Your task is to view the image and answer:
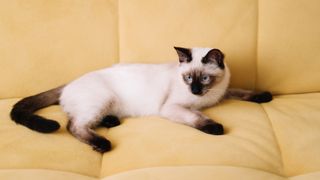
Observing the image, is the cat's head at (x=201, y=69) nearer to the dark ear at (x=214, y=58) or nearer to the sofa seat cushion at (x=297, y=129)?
the dark ear at (x=214, y=58)

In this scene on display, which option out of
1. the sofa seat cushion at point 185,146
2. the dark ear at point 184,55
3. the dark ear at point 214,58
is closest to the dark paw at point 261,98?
the sofa seat cushion at point 185,146

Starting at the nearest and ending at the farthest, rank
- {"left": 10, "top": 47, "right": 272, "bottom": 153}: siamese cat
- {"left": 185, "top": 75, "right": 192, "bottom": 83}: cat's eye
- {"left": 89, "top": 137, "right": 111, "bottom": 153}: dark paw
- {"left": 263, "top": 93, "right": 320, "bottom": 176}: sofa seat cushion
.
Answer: {"left": 263, "top": 93, "right": 320, "bottom": 176}: sofa seat cushion → {"left": 89, "top": 137, "right": 111, "bottom": 153}: dark paw → {"left": 10, "top": 47, "right": 272, "bottom": 153}: siamese cat → {"left": 185, "top": 75, "right": 192, "bottom": 83}: cat's eye

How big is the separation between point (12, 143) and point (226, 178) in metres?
0.75

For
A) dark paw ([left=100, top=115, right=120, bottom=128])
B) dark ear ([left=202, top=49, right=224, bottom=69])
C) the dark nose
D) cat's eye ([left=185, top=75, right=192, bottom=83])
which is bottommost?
dark paw ([left=100, top=115, right=120, bottom=128])

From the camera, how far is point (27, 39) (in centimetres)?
184

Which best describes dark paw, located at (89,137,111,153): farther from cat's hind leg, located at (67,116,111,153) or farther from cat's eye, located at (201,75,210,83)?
cat's eye, located at (201,75,210,83)

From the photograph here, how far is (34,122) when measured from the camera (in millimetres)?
1527

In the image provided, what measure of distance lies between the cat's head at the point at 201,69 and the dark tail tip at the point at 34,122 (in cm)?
57

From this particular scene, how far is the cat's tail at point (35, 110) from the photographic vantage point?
4.93 feet

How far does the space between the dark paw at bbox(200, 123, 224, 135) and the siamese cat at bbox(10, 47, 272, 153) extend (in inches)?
1.9

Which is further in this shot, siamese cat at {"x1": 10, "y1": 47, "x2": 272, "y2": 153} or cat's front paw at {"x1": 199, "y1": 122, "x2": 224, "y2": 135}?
siamese cat at {"x1": 10, "y1": 47, "x2": 272, "y2": 153}

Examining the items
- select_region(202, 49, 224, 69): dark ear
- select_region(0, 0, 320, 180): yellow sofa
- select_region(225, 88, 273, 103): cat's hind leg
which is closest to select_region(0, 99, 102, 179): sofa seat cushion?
select_region(0, 0, 320, 180): yellow sofa

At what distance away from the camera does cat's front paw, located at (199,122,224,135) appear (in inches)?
57.8

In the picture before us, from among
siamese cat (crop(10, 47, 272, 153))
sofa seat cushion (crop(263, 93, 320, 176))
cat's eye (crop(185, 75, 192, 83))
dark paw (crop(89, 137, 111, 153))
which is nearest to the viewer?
sofa seat cushion (crop(263, 93, 320, 176))
